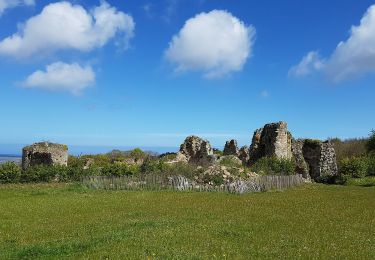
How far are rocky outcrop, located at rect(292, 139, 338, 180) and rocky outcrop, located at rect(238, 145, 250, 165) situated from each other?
5977 millimetres

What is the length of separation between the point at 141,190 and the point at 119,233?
17255mm

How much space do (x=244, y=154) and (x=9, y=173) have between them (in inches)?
1038

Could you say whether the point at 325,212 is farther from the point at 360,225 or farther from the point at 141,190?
the point at 141,190

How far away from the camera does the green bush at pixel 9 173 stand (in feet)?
111

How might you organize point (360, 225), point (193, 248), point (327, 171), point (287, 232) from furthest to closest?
point (327, 171) < point (360, 225) < point (287, 232) < point (193, 248)

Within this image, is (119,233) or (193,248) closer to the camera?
(193,248)

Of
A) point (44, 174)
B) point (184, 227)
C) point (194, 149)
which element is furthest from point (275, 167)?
point (184, 227)

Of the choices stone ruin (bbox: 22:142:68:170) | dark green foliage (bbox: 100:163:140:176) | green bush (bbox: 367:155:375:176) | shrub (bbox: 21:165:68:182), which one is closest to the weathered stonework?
green bush (bbox: 367:155:375:176)

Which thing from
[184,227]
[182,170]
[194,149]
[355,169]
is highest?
[194,149]

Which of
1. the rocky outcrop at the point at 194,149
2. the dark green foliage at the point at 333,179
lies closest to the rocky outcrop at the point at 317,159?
the dark green foliage at the point at 333,179

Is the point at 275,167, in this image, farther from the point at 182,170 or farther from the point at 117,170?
the point at 117,170

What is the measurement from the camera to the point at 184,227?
47.6 ft

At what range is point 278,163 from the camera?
39.9 meters

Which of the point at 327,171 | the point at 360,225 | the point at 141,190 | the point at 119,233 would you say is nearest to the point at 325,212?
the point at 360,225
